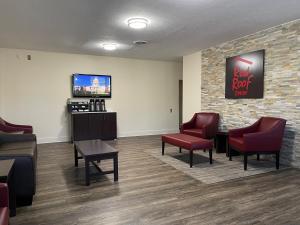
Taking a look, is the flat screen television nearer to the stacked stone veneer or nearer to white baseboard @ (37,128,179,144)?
white baseboard @ (37,128,179,144)

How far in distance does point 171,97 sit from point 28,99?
14.9 ft

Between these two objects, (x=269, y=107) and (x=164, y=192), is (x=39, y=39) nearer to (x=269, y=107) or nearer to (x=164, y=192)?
(x=164, y=192)

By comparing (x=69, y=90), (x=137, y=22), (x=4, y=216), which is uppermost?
(x=137, y=22)

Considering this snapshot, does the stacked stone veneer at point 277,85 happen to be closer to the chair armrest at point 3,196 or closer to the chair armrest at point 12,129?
the chair armrest at point 3,196

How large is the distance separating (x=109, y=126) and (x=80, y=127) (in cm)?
83

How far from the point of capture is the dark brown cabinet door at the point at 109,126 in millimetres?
6551

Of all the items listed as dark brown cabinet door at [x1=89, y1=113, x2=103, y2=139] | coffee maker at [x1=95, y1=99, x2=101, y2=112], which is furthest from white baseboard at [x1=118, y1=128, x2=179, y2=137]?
coffee maker at [x1=95, y1=99, x2=101, y2=112]

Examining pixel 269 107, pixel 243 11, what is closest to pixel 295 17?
pixel 243 11

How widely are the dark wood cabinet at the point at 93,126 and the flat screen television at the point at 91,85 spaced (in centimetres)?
73

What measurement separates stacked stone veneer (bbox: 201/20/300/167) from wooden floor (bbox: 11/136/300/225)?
788 mm

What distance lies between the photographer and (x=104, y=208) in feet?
8.38

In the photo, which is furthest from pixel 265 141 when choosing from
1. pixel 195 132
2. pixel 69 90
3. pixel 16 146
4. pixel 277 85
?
pixel 69 90

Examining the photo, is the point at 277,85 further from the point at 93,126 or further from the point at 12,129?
the point at 12,129

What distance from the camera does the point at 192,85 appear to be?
22.2 ft
